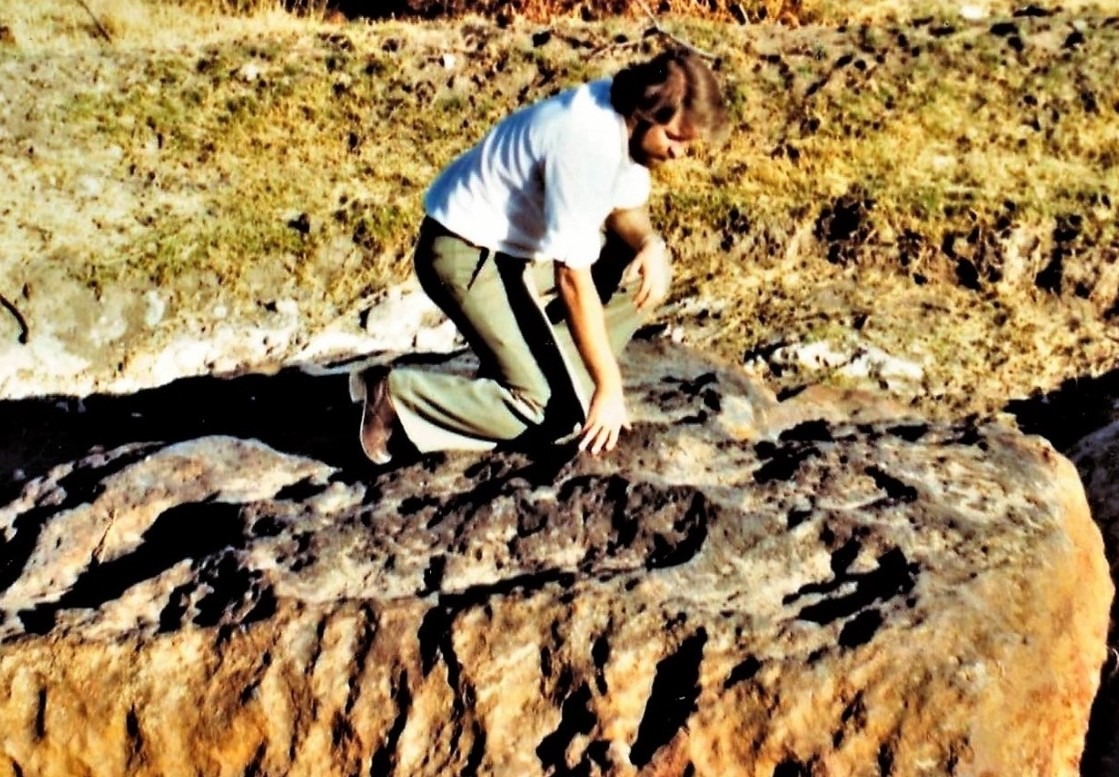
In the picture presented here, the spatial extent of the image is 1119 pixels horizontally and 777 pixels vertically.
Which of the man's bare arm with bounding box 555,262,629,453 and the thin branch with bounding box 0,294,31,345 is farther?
the thin branch with bounding box 0,294,31,345

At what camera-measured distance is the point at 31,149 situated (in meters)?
6.21

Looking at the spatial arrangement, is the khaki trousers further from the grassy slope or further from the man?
the grassy slope

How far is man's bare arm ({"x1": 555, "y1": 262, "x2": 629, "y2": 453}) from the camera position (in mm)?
3094

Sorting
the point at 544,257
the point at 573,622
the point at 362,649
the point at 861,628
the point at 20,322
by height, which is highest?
the point at 20,322

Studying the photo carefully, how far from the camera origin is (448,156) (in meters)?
6.30

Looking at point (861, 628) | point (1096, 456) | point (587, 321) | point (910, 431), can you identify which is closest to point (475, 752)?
point (861, 628)

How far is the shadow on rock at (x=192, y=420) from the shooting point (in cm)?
372

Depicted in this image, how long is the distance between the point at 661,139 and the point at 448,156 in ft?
11.4

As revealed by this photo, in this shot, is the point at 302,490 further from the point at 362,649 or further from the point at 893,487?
the point at 893,487

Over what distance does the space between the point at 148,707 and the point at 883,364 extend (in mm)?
3192

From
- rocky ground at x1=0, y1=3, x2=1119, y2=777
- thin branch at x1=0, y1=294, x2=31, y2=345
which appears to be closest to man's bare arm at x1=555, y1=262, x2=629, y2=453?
rocky ground at x1=0, y1=3, x2=1119, y2=777

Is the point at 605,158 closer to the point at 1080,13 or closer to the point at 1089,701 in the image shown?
the point at 1089,701

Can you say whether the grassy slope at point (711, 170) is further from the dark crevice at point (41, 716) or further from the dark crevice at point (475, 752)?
the dark crevice at point (41, 716)

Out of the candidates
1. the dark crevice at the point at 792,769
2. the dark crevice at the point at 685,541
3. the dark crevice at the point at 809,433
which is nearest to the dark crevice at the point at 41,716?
the dark crevice at the point at 685,541
